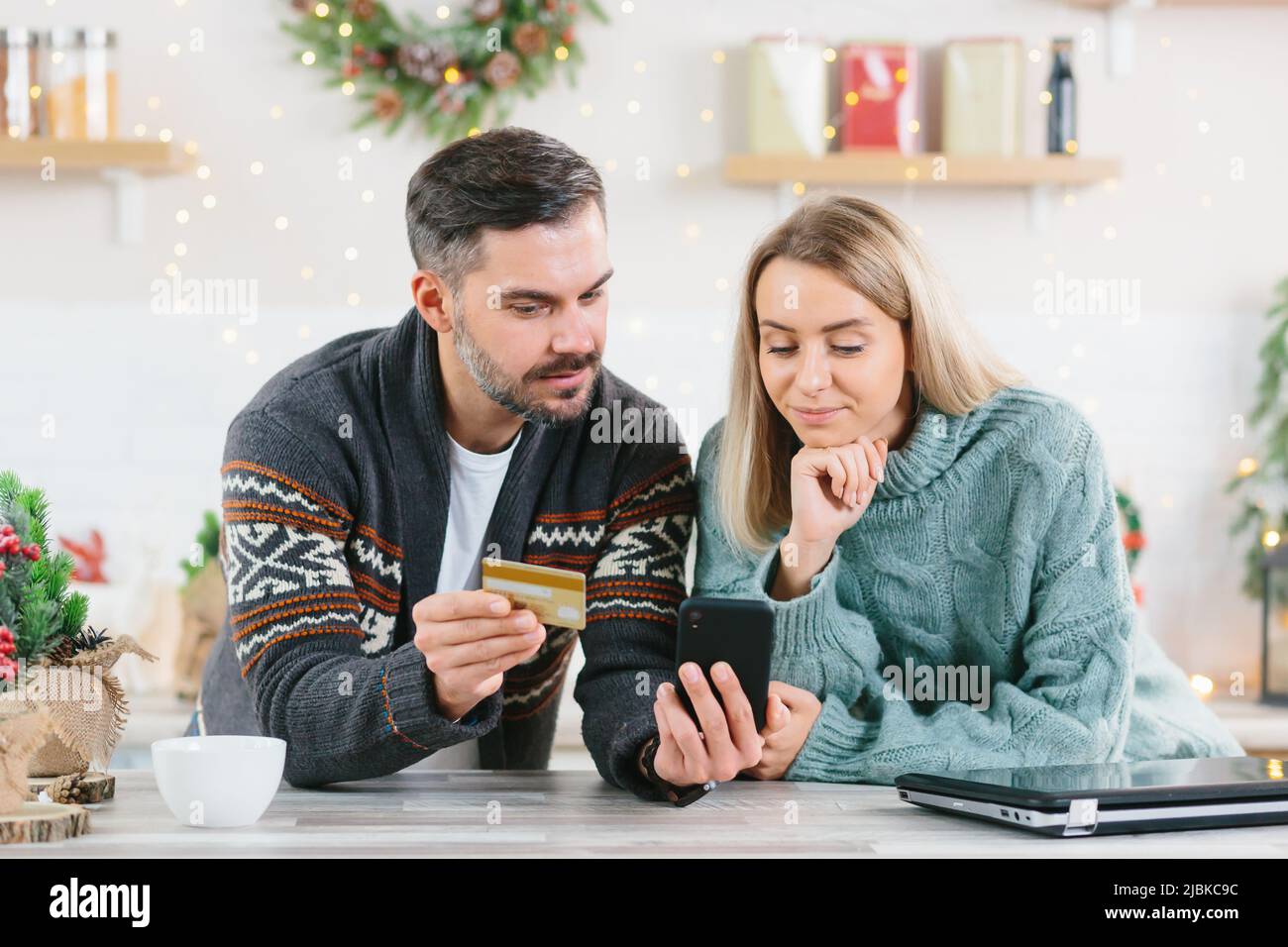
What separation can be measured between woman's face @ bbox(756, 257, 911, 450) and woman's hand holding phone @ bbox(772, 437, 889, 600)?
4 centimetres

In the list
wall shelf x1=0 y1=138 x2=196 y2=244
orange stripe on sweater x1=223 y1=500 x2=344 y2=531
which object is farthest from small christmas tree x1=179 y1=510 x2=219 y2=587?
orange stripe on sweater x1=223 y1=500 x2=344 y2=531

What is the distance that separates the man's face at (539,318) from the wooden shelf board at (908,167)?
1.51m

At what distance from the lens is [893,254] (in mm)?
1464

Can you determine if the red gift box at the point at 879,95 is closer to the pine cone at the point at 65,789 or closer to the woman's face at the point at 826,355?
the woman's face at the point at 826,355

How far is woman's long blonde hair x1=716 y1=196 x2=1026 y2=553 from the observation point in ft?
4.78

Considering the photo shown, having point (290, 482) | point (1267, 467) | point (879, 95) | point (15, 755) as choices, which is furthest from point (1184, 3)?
point (15, 755)

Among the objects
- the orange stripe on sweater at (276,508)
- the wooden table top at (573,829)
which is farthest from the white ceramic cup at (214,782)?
the orange stripe on sweater at (276,508)

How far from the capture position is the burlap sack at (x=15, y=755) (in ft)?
3.18

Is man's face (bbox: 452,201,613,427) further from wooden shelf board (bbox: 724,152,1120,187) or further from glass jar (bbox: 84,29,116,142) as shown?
glass jar (bbox: 84,29,116,142)

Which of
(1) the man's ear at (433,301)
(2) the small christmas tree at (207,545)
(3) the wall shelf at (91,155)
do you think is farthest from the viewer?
(3) the wall shelf at (91,155)

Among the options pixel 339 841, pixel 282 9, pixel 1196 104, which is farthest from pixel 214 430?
pixel 1196 104

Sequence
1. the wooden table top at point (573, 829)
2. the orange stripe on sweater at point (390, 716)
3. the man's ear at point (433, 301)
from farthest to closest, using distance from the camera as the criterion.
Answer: the man's ear at point (433, 301) < the orange stripe on sweater at point (390, 716) < the wooden table top at point (573, 829)

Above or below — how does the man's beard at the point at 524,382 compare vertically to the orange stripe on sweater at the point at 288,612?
above
